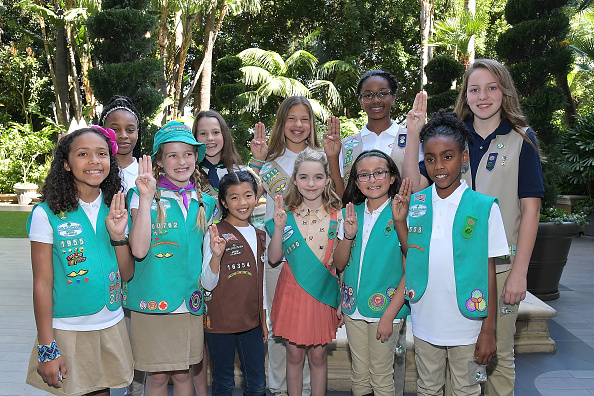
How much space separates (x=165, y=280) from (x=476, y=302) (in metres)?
1.48

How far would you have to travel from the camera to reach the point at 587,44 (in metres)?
14.5

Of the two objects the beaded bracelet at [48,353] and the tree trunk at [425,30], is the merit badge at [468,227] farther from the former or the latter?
the tree trunk at [425,30]

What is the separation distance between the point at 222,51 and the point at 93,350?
19.0 metres

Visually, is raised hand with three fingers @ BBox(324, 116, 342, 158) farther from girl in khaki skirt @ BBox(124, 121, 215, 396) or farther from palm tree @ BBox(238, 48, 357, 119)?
palm tree @ BBox(238, 48, 357, 119)

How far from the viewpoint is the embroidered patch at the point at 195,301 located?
8.24ft

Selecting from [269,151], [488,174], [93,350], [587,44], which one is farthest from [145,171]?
[587,44]

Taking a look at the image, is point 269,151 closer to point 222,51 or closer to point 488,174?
point 488,174

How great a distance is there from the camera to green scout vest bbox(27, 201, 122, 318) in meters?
2.21

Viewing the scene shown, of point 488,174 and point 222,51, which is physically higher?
point 222,51

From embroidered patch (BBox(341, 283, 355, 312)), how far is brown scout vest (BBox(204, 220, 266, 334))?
0.44 m

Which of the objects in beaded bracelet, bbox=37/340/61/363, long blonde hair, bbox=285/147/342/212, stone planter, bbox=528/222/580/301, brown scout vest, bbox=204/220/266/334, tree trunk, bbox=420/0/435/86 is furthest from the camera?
tree trunk, bbox=420/0/435/86

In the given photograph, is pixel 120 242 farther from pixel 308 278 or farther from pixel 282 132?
pixel 282 132

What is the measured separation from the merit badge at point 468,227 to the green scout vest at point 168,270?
1317 mm

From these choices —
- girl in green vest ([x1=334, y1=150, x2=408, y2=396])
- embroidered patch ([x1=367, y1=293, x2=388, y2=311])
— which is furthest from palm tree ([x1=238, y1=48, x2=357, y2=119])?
embroidered patch ([x1=367, y1=293, x2=388, y2=311])
